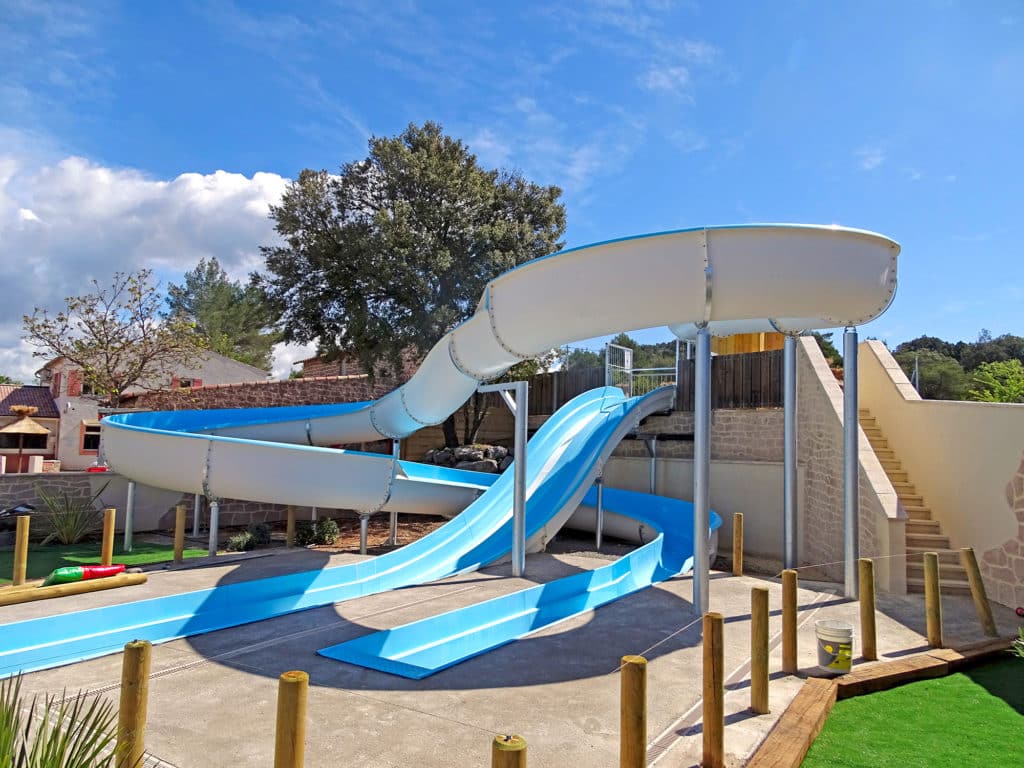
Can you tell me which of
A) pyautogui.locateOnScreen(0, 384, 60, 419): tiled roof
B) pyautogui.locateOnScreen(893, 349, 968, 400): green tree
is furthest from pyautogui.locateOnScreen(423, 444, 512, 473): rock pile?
pyautogui.locateOnScreen(893, 349, 968, 400): green tree

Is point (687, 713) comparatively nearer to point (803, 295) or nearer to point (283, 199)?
point (803, 295)

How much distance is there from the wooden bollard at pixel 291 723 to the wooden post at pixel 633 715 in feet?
4.50

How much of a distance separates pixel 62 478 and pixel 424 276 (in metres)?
9.25

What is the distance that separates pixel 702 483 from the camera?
22.7 feet

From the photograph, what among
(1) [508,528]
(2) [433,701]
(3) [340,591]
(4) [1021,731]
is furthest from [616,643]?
(1) [508,528]

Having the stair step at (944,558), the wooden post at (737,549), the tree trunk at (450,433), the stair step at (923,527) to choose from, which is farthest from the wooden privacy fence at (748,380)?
the tree trunk at (450,433)

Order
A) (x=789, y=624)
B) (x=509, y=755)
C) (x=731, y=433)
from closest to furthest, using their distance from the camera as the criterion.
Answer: (x=509, y=755)
(x=789, y=624)
(x=731, y=433)

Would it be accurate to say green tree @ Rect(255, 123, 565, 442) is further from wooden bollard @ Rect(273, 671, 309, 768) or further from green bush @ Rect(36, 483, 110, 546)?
wooden bollard @ Rect(273, 671, 309, 768)

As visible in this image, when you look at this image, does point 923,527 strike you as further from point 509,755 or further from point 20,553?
point 20,553

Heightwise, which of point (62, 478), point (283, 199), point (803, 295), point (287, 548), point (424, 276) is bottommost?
point (287, 548)

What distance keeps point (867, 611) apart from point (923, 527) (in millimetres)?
4402

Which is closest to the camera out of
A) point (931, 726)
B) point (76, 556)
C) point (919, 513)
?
point (931, 726)

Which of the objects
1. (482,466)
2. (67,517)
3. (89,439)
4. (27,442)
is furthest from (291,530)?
(27,442)

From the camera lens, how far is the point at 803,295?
6.65 metres
